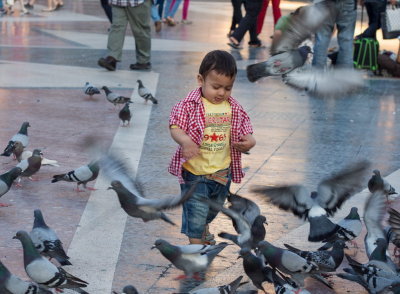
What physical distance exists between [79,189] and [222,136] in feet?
6.69

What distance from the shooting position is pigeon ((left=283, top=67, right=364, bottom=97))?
736cm

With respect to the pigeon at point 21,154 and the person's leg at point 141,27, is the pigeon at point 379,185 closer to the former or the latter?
the pigeon at point 21,154

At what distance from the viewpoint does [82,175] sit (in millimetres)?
6648

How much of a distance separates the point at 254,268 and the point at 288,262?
20 centimetres

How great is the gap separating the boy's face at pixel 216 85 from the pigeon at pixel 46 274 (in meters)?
1.33

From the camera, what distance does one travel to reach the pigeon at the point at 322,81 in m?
7.36

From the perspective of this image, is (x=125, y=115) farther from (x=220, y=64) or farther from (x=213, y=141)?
(x=220, y=64)

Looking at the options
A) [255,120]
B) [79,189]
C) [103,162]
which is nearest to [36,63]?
[255,120]

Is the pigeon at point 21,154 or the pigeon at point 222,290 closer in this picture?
the pigeon at point 222,290

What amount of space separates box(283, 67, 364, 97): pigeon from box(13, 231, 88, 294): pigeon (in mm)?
3282

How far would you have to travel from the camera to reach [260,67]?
7.05m

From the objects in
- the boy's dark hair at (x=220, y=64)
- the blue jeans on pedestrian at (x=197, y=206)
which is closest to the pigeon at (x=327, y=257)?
the blue jeans on pedestrian at (x=197, y=206)

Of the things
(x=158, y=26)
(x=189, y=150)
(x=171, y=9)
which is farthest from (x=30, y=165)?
(x=171, y=9)

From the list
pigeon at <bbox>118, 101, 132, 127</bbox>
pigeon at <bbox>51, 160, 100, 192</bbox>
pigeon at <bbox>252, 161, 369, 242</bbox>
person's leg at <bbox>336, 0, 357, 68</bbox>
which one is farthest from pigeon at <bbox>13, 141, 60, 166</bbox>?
person's leg at <bbox>336, 0, 357, 68</bbox>
